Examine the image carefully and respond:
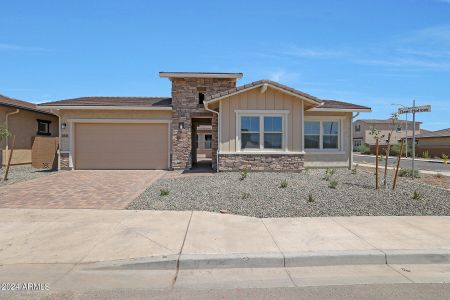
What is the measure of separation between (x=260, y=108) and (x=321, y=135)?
14.9ft

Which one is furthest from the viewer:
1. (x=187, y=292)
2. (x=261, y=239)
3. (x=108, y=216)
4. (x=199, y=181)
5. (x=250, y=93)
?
(x=250, y=93)

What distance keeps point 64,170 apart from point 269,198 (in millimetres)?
11939

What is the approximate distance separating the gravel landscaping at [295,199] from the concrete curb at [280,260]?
96.4 inches

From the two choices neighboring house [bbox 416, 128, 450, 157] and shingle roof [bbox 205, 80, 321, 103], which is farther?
neighboring house [bbox 416, 128, 450, 157]

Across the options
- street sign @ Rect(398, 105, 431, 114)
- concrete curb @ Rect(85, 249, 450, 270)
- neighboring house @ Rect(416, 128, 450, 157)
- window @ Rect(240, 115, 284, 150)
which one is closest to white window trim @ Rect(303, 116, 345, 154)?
window @ Rect(240, 115, 284, 150)

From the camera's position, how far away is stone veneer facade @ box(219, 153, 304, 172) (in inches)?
535

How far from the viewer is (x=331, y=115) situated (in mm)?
16266

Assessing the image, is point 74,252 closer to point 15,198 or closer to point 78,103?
point 15,198

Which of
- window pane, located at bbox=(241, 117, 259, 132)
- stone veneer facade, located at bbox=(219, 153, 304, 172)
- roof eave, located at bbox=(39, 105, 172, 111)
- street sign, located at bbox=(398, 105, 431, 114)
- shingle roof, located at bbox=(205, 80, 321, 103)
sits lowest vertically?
stone veneer facade, located at bbox=(219, 153, 304, 172)

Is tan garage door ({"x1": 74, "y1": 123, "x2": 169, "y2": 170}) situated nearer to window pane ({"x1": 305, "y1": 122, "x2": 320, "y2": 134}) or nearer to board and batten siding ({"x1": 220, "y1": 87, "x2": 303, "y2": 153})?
board and batten siding ({"x1": 220, "y1": 87, "x2": 303, "y2": 153})

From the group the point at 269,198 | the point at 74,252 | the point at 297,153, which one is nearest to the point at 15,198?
the point at 74,252

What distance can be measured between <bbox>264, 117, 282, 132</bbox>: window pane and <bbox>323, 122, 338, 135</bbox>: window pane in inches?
147

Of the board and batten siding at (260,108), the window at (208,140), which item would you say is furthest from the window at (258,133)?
the window at (208,140)

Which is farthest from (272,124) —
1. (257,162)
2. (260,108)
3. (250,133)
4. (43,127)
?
(43,127)
